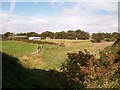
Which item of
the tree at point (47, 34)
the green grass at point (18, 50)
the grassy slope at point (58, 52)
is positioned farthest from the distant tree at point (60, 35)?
the grassy slope at point (58, 52)

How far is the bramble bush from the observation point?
14547 millimetres

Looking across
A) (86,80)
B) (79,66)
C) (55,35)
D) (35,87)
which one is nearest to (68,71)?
(79,66)

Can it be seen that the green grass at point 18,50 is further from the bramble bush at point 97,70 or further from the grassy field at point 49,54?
the bramble bush at point 97,70

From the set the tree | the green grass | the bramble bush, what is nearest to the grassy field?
the green grass

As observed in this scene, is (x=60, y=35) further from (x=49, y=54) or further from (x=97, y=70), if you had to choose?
(x=97, y=70)

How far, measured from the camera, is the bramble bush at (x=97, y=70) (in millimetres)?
14547

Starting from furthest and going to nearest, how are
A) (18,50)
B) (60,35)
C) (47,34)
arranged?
(47,34), (60,35), (18,50)

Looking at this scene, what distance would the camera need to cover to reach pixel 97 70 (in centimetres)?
1617

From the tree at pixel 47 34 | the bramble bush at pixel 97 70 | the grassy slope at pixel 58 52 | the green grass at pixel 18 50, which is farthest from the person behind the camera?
the tree at pixel 47 34

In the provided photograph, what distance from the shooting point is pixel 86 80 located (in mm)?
15258

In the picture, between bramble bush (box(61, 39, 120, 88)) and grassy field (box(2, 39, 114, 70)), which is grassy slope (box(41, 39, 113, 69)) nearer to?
grassy field (box(2, 39, 114, 70))

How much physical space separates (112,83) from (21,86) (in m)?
5.94

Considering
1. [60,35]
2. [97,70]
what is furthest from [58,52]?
[60,35]

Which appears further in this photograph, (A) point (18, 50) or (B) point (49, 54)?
(A) point (18, 50)
